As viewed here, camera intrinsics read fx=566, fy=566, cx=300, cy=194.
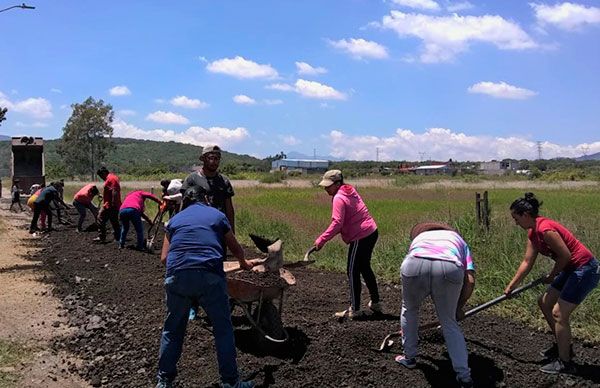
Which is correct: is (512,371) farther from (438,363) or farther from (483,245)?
(483,245)

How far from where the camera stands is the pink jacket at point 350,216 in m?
6.10

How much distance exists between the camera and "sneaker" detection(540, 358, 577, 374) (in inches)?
192

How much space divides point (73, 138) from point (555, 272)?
7323 centimetres

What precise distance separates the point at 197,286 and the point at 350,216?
7.93 feet

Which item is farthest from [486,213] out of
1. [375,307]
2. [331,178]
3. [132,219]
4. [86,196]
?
[86,196]

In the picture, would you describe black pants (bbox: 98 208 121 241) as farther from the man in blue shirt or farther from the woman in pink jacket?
the man in blue shirt

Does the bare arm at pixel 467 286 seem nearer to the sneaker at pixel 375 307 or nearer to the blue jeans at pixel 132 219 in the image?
the sneaker at pixel 375 307

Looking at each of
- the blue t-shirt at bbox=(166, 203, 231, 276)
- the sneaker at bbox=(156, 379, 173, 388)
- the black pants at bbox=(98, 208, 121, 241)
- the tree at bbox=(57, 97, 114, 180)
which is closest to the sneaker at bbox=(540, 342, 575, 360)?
the blue t-shirt at bbox=(166, 203, 231, 276)

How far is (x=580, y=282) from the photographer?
4.86 metres

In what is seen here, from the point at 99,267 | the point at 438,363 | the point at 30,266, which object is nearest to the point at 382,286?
the point at 438,363

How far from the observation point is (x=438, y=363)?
5.00 m

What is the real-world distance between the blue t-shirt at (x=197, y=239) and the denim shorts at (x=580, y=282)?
298 centimetres

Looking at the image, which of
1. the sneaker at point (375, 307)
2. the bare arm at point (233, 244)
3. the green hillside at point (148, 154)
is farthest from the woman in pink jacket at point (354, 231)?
the green hillside at point (148, 154)

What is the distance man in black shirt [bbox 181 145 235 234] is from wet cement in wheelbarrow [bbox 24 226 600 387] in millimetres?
1318
